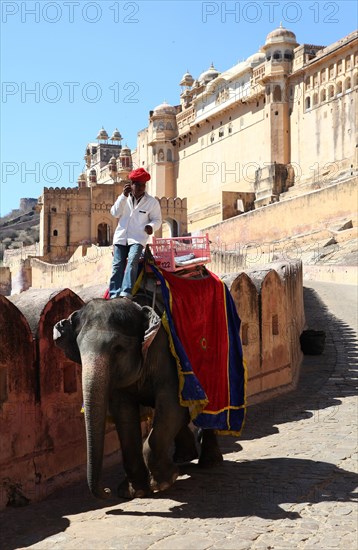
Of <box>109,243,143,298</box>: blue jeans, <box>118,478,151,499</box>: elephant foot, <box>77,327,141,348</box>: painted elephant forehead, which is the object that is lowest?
<box>118,478,151,499</box>: elephant foot

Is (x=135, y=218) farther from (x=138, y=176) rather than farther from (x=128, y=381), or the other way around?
(x=128, y=381)

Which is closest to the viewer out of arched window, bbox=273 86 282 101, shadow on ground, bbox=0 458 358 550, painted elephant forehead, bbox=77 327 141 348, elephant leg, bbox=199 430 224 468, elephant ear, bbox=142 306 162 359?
painted elephant forehead, bbox=77 327 141 348

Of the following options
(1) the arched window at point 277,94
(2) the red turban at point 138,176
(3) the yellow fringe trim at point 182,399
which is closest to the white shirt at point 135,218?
(2) the red turban at point 138,176

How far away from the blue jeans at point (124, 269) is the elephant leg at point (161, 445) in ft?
2.35

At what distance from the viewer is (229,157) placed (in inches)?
1829

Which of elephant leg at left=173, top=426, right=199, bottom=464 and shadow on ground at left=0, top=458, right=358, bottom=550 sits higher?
elephant leg at left=173, top=426, right=199, bottom=464

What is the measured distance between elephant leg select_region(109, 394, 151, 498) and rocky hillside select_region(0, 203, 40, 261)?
6602cm

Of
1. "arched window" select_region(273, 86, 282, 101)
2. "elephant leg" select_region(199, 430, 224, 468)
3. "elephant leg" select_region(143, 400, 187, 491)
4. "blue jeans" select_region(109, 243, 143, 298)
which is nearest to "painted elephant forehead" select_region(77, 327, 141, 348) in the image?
"blue jeans" select_region(109, 243, 143, 298)

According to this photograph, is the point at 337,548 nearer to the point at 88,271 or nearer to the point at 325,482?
the point at 325,482

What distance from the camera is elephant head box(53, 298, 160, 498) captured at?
162 inches

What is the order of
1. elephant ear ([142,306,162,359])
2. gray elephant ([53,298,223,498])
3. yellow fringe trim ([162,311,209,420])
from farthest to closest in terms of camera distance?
1. yellow fringe trim ([162,311,209,420])
2. elephant ear ([142,306,162,359])
3. gray elephant ([53,298,223,498])

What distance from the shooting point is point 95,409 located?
13.6 feet

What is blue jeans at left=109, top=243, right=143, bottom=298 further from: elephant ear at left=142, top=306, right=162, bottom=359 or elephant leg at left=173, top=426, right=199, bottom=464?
elephant leg at left=173, top=426, right=199, bottom=464

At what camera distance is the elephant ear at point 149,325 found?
4539 mm
